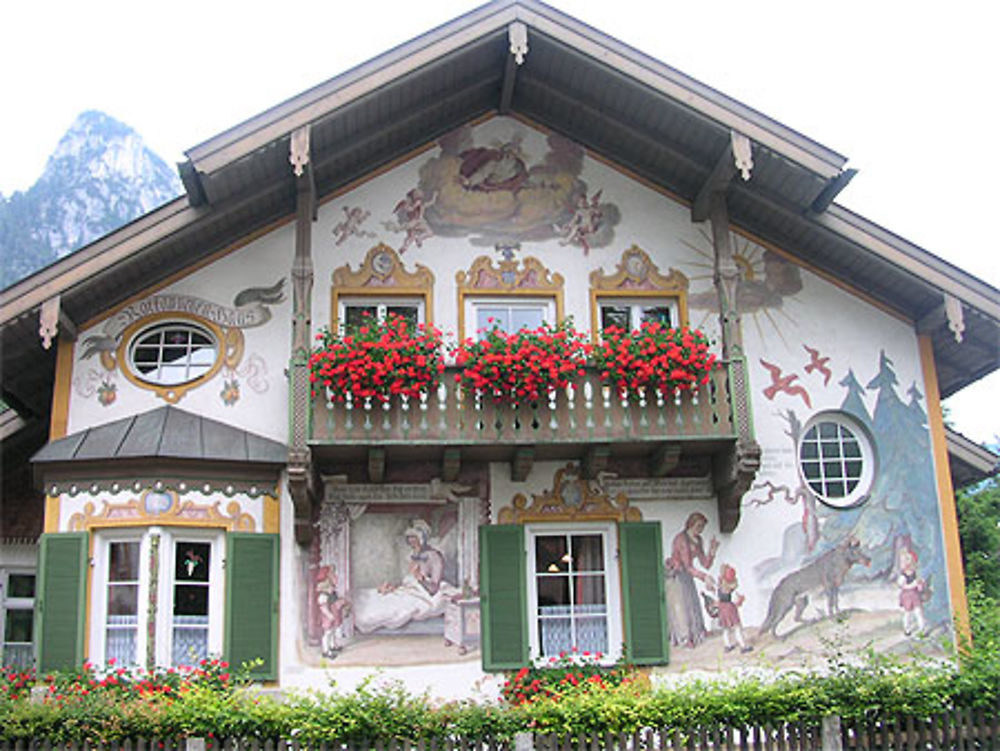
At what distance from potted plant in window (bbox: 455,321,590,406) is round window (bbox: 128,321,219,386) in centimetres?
328

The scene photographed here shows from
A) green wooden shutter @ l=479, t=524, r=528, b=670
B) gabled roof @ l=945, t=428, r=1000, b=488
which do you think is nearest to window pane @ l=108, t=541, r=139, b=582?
green wooden shutter @ l=479, t=524, r=528, b=670

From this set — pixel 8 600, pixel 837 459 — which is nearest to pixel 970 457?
pixel 837 459

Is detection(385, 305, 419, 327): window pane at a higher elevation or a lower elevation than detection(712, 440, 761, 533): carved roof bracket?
higher

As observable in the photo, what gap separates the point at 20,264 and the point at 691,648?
6010cm

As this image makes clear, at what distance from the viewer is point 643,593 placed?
47.2ft

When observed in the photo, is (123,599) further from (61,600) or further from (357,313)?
(357,313)

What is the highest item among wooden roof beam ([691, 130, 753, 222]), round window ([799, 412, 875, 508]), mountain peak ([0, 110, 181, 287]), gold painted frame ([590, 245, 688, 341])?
mountain peak ([0, 110, 181, 287])

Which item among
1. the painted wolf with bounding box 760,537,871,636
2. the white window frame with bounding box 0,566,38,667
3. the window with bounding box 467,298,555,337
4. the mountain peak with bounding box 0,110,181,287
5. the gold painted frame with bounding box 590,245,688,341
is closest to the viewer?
the painted wolf with bounding box 760,537,871,636

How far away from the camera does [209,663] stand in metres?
13.3

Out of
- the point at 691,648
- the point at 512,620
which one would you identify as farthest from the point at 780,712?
the point at 512,620

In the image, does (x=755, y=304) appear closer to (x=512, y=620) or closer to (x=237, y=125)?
(x=512, y=620)

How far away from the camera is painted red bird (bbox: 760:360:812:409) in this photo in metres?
15.4

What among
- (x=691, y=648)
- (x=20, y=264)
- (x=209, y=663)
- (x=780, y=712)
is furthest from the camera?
(x=20, y=264)

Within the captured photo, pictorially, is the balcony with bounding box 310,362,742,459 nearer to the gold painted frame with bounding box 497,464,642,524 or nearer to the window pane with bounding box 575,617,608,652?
the gold painted frame with bounding box 497,464,642,524
